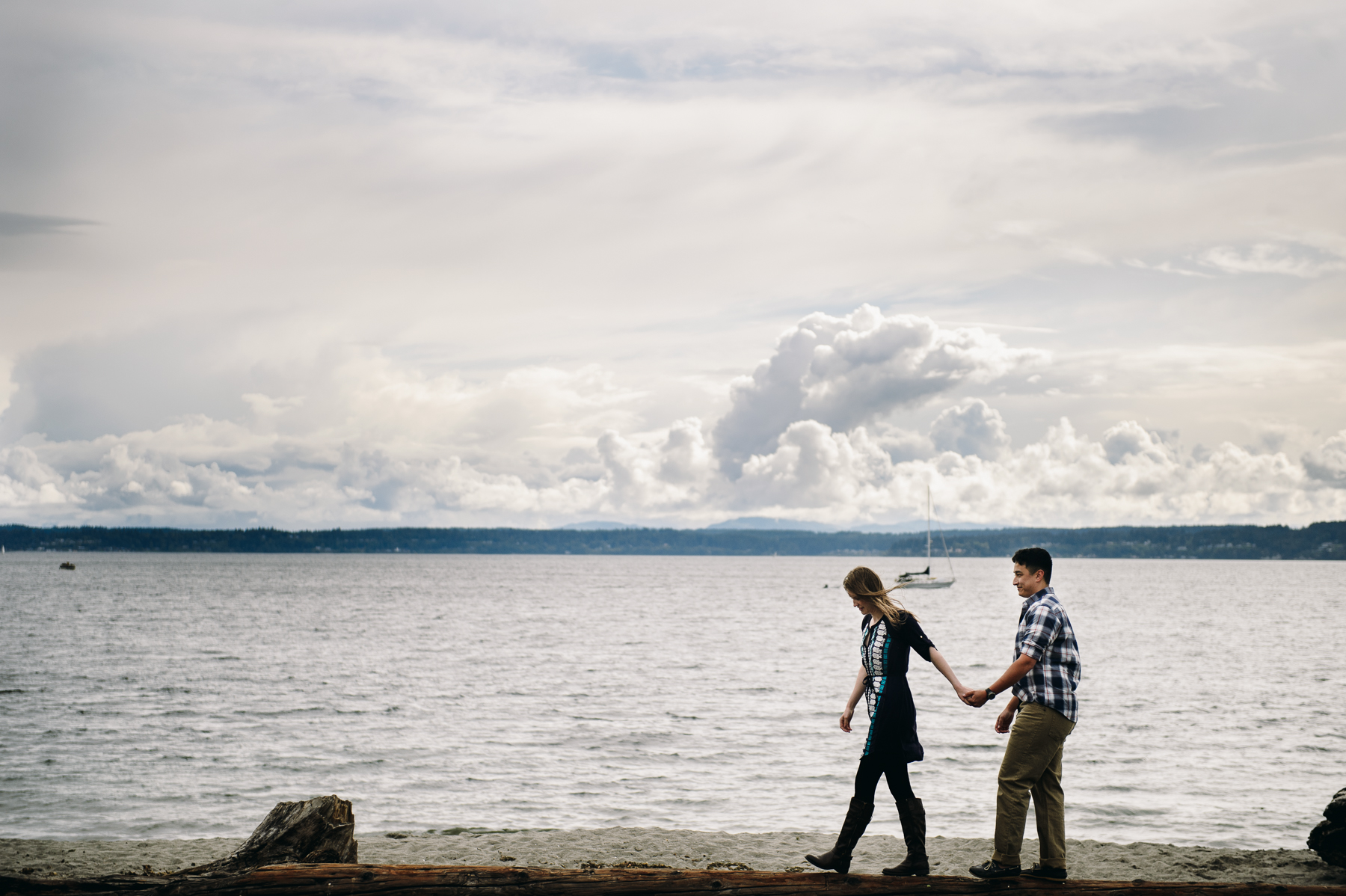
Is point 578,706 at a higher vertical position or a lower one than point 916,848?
lower

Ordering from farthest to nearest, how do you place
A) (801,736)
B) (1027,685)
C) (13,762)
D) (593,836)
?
(801,736), (13,762), (593,836), (1027,685)

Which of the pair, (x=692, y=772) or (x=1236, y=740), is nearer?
(x=692, y=772)

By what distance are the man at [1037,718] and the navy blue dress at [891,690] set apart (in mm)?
572

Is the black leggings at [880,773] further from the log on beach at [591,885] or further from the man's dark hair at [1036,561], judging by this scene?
the man's dark hair at [1036,561]

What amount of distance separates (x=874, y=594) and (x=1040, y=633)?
1.18m

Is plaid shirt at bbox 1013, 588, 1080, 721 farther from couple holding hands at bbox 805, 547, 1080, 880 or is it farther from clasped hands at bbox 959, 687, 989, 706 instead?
clasped hands at bbox 959, 687, 989, 706

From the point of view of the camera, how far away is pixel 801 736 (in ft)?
69.9

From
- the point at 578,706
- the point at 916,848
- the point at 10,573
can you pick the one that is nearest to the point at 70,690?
the point at 578,706

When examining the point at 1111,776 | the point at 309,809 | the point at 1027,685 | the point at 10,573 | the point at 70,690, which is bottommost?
the point at 10,573

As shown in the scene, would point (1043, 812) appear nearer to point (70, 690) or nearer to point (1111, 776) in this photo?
point (1111, 776)

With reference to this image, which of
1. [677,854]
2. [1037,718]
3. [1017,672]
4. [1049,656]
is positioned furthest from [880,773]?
[677,854]

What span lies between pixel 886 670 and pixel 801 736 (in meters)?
14.6

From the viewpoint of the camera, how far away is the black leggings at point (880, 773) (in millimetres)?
7562

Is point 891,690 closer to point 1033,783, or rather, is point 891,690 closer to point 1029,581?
point 1033,783
